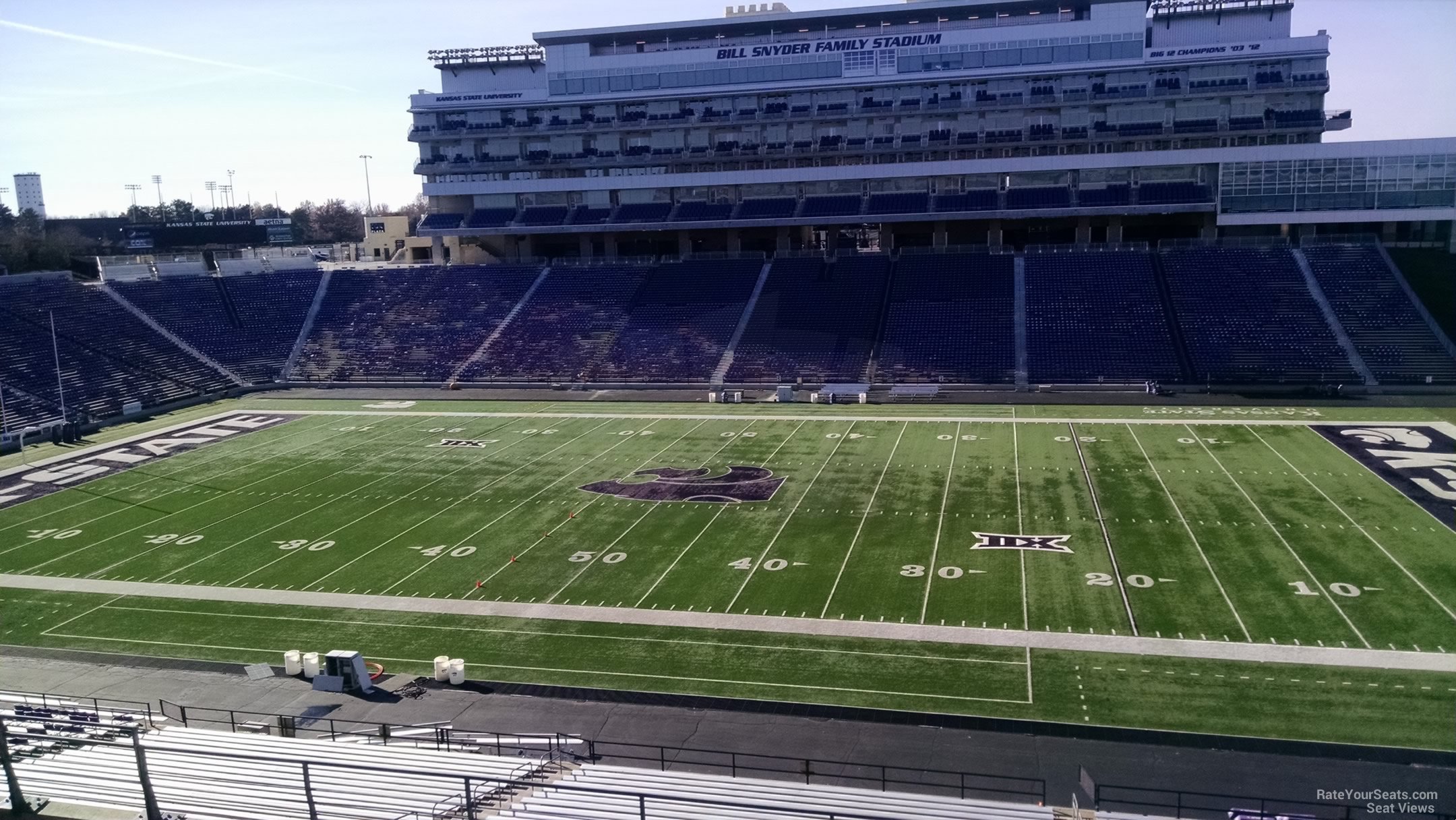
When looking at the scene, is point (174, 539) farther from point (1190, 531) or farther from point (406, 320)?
point (406, 320)

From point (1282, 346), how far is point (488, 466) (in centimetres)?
3519

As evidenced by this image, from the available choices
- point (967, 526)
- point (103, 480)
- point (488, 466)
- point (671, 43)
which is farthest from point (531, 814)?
point (671, 43)

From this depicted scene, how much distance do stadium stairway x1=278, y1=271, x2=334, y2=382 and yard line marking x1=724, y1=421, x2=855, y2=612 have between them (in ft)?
111

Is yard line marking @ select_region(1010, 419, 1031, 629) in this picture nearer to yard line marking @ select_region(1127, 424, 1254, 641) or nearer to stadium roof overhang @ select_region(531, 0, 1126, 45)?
yard line marking @ select_region(1127, 424, 1254, 641)

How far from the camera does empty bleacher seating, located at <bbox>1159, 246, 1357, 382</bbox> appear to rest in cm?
4559

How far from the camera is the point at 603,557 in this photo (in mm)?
27344

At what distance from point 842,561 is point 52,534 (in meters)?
23.7

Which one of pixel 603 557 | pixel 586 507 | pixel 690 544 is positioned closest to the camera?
pixel 603 557

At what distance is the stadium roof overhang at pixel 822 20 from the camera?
2395 inches

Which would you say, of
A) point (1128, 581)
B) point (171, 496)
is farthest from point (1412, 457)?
point (171, 496)

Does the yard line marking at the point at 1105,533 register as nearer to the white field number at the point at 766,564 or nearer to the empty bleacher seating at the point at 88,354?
the white field number at the point at 766,564

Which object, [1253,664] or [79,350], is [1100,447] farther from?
[79,350]

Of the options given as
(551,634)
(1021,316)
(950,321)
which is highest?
(1021,316)

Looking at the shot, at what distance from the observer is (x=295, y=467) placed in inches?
1501
